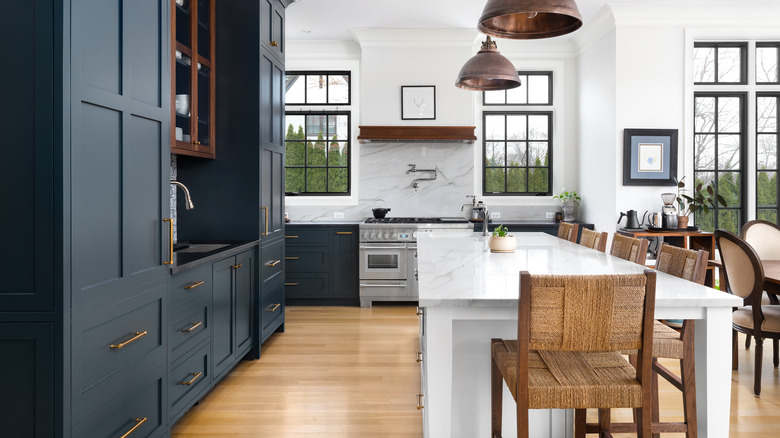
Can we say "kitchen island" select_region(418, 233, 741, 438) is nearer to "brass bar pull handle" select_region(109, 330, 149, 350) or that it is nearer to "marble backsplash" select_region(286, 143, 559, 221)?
"brass bar pull handle" select_region(109, 330, 149, 350)

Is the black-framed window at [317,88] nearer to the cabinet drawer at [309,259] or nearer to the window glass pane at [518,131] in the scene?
the cabinet drawer at [309,259]

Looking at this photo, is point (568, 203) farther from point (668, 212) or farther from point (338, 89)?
point (338, 89)

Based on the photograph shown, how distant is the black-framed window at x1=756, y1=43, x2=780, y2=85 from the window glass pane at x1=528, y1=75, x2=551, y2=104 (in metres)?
2.15

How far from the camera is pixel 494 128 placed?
20.1 feet

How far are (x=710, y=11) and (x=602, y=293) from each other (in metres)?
4.91

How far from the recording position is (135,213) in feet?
6.56

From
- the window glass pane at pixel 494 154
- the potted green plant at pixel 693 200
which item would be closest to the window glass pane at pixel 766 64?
the potted green plant at pixel 693 200

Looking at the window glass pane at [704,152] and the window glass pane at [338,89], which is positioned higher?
the window glass pane at [338,89]

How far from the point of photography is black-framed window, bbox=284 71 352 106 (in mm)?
6094

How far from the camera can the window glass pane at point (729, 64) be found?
5219 millimetres

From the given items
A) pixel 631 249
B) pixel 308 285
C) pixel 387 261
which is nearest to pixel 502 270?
pixel 631 249

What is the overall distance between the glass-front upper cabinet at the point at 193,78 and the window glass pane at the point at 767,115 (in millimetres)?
5511
